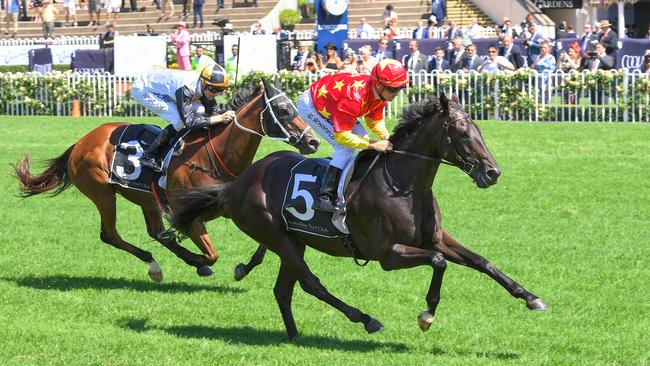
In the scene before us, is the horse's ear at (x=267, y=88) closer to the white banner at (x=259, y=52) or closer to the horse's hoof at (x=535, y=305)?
the horse's hoof at (x=535, y=305)

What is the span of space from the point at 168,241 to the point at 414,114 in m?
3.29

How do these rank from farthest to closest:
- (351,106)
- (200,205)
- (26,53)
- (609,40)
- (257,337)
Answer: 1. (26,53)
2. (609,40)
3. (200,205)
4. (257,337)
5. (351,106)

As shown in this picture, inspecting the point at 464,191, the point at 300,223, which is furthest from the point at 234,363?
the point at 464,191

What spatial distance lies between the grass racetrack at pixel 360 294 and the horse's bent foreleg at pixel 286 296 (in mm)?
93

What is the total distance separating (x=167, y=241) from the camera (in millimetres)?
10117

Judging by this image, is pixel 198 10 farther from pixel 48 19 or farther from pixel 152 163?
pixel 152 163

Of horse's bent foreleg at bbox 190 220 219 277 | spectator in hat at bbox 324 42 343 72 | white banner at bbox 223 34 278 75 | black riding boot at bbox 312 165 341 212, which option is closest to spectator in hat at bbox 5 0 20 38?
white banner at bbox 223 34 278 75

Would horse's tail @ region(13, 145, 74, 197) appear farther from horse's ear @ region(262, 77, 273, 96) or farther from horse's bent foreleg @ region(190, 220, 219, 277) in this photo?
horse's ear @ region(262, 77, 273, 96)

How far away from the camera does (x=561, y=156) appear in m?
17.8

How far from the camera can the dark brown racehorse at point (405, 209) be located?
747 centimetres

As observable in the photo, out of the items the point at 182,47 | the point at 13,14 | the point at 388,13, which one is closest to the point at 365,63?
the point at 182,47

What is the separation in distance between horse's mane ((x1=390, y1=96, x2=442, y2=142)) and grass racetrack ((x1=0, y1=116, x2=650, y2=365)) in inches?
58.2

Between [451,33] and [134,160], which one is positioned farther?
[451,33]

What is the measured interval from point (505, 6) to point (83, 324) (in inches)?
1096
